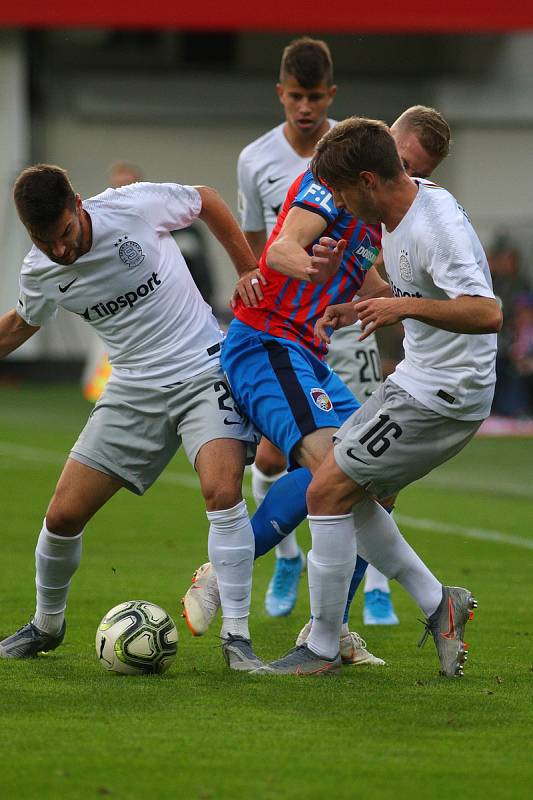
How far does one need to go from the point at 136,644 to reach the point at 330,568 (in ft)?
2.69

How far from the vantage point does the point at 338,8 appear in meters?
25.2

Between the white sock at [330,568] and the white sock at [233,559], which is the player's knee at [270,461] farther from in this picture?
the white sock at [330,568]

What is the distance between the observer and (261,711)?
16.4 ft

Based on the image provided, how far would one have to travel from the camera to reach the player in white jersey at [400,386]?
5059 mm

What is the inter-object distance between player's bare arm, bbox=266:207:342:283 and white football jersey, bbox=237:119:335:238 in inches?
70.3

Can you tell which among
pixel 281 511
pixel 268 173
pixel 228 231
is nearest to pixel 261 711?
pixel 281 511

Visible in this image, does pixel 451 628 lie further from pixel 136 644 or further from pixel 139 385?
pixel 139 385

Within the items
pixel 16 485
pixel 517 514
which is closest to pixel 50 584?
pixel 517 514

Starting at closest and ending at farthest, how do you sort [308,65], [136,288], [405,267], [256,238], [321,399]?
[405,267], [321,399], [136,288], [308,65], [256,238]

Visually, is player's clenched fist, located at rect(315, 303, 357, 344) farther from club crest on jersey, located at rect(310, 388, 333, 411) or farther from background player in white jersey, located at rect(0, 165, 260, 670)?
background player in white jersey, located at rect(0, 165, 260, 670)

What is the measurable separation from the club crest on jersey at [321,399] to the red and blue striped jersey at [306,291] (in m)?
0.29

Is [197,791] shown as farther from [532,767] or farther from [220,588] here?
[220,588]

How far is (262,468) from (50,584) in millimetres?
1789

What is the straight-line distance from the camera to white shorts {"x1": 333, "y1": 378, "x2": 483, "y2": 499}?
5430 mm
